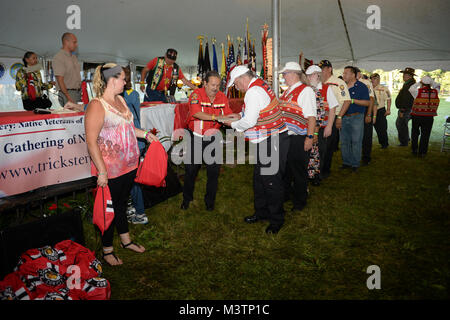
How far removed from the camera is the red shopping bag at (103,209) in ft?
8.28

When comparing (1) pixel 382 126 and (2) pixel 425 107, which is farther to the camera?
(1) pixel 382 126

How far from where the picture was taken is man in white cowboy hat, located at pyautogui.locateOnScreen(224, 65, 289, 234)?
3.03 m

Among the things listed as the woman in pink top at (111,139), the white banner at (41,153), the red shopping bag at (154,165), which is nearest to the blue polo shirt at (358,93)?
the red shopping bag at (154,165)

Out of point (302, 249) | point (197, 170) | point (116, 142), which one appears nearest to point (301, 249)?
point (302, 249)

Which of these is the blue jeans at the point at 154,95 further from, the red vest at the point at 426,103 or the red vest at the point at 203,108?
the red vest at the point at 426,103

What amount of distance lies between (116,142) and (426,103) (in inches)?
290

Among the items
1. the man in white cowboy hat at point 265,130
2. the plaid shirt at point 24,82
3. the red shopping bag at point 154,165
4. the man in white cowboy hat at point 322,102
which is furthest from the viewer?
the man in white cowboy hat at point 322,102

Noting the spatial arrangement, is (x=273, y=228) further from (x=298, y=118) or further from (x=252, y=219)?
(x=298, y=118)

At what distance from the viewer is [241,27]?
36.3ft

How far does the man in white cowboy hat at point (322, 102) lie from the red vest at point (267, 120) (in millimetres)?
1212

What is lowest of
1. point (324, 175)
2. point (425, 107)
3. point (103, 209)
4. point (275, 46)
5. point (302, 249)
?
point (302, 249)

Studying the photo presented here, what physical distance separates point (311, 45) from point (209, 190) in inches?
398
